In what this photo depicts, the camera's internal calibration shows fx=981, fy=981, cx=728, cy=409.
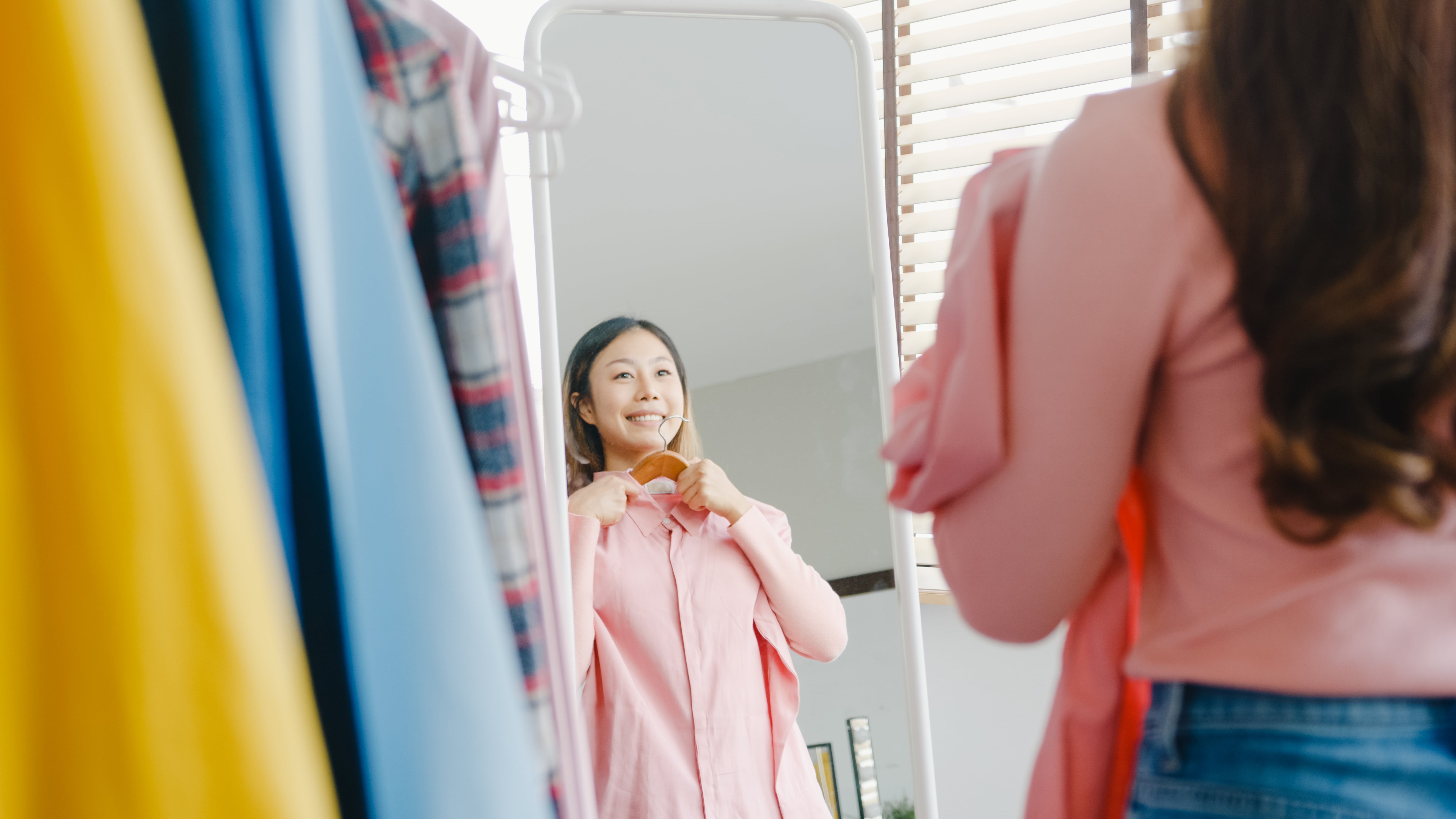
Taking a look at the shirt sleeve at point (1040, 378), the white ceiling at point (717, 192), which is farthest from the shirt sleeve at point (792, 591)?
the shirt sleeve at point (1040, 378)

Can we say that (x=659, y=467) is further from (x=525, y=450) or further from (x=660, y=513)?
(x=525, y=450)

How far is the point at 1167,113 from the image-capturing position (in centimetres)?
53

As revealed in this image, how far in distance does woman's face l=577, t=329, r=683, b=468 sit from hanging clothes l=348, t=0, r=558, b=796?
85 cm

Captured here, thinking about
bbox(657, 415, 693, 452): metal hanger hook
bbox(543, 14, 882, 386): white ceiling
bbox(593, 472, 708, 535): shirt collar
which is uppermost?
bbox(543, 14, 882, 386): white ceiling

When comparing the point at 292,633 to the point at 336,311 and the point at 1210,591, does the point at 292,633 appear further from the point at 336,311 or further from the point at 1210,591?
the point at 1210,591

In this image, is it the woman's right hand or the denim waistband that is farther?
the woman's right hand

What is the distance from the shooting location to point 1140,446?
1.98 feet

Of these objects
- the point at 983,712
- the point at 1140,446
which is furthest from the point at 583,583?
the point at 983,712

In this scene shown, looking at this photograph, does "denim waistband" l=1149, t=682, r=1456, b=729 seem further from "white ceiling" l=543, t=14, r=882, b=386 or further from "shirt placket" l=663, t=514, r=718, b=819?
"white ceiling" l=543, t=14, r=882, b=386

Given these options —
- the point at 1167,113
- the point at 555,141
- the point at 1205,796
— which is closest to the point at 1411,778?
the point at 1205,796

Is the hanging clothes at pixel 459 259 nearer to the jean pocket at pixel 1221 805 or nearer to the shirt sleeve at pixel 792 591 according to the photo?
the jean pocket at pixel 1221 805

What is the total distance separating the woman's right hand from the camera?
1349 mm

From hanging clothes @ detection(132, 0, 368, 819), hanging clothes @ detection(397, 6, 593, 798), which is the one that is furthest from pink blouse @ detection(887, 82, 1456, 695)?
hanging clothes @ detection(132, 0, 368, 819)

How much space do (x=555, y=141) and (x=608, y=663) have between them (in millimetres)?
681
